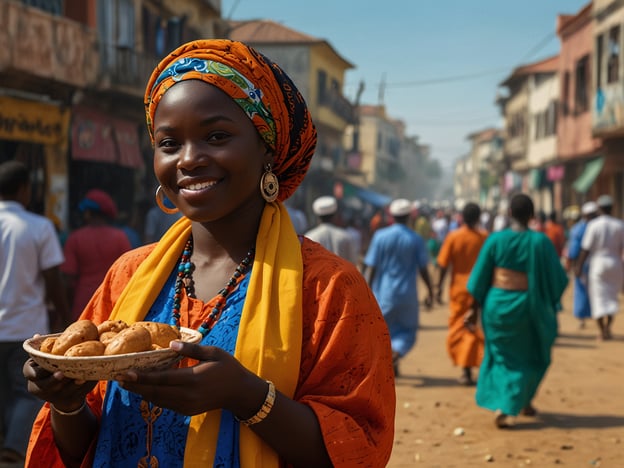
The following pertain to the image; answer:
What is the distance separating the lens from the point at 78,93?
15.6 metres

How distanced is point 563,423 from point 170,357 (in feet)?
20.4

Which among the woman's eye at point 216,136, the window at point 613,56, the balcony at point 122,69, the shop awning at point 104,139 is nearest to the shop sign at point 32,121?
the shop awning at point 104,139

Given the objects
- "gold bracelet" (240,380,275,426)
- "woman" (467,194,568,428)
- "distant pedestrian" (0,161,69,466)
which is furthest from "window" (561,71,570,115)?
"gold bracelet" (240,380,275,426)

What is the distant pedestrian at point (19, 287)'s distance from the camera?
5.34m

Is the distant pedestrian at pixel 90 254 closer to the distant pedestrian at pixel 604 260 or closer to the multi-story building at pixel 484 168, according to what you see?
the distant pedestrian at pixel 604 260

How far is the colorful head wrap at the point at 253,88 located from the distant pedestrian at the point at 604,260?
34.9ft

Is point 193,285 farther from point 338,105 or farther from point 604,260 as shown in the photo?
point 338,105

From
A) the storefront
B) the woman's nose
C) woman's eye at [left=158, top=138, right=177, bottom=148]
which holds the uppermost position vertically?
the storefront

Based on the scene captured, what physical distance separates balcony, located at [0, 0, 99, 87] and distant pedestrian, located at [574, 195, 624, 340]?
353 inches

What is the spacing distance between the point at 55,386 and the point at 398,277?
7.69m

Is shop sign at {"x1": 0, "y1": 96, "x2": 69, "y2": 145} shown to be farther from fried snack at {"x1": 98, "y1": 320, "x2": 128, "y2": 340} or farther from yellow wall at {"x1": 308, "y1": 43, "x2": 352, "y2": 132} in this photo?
yellow wall at {"x1": 308, "y1": 43, "x2": 352, "y2": 132}

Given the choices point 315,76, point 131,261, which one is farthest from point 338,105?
point 131,261

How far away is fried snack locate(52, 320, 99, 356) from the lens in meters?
1.88

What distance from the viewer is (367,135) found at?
243 feet
